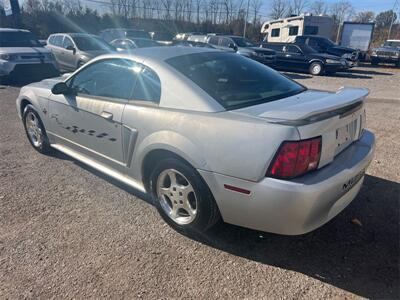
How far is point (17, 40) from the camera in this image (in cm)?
1098

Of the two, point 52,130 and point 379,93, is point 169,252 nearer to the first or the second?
point 52,130

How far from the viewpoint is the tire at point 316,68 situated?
15.2m

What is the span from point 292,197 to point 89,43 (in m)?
12.2

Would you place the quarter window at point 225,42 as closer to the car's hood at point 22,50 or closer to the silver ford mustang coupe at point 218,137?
the car's hood at point 22,50

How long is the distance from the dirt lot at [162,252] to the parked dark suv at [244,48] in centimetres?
1201

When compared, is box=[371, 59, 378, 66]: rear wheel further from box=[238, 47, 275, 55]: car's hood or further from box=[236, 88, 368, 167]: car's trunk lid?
box=[236, 88, 368, 167]: car's trunk lid

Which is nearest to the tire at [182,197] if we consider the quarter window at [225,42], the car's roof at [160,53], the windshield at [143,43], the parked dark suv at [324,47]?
the car's roof at [160,53]

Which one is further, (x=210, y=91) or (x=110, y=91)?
(x=110, y=91)

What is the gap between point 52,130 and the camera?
13.7ft

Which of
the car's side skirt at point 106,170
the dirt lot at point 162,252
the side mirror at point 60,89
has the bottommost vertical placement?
the dirt lot at point 162,252

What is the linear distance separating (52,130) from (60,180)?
72cm

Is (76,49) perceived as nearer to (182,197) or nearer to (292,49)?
(292,49)

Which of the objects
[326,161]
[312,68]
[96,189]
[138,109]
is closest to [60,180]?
[96,189]

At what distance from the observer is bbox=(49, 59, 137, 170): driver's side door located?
3156 millimetres
